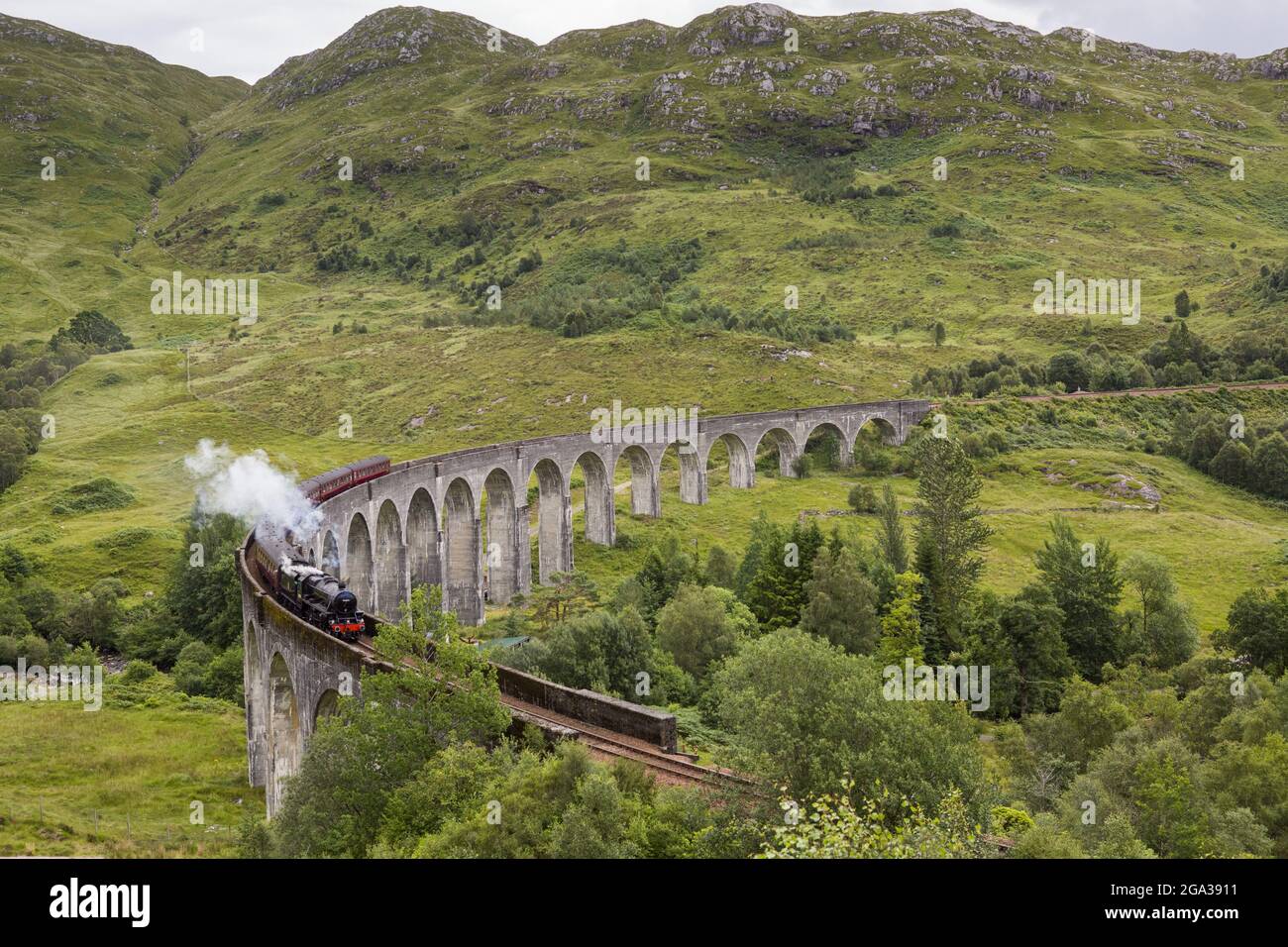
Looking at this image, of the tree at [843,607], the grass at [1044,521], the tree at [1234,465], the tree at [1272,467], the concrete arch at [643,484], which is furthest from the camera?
the tree at [1234,465]

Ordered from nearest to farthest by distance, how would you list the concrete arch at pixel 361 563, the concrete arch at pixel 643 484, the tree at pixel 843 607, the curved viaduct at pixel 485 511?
the tree at pixel 843 607, the concrete arch at pixel 361 563, the curved viaduct at pixel 485 511, the concrete arch at pixel 643 484

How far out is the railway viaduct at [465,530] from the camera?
33469 millimetres

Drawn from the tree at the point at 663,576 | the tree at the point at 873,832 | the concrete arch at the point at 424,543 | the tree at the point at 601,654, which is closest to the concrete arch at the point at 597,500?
the concrete arch at the point at 424,543

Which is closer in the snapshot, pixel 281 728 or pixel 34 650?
pixel 281 728

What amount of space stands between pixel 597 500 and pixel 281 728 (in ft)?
142

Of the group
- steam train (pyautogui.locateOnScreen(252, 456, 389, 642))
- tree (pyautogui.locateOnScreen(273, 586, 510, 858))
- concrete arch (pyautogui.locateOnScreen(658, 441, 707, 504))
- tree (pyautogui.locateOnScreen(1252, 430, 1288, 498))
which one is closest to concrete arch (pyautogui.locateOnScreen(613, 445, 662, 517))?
concrete arch (pyautogui.locateOnScreen(658, 441, 707, 504))

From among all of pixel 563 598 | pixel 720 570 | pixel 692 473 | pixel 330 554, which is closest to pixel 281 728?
pixel 330 554

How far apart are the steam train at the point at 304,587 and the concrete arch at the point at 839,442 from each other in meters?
66.5

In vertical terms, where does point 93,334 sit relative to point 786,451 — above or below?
above

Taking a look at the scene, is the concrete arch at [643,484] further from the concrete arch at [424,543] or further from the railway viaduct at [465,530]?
the concrete arch at [424,543]

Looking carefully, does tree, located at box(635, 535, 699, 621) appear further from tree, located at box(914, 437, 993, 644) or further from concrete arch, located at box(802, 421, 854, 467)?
concrete arch, located at box(802, 421, 854, 467)

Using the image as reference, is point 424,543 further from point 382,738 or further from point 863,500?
point 382,738

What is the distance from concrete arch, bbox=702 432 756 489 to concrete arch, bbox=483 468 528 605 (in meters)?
28.8

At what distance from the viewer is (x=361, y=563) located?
55344 mm
